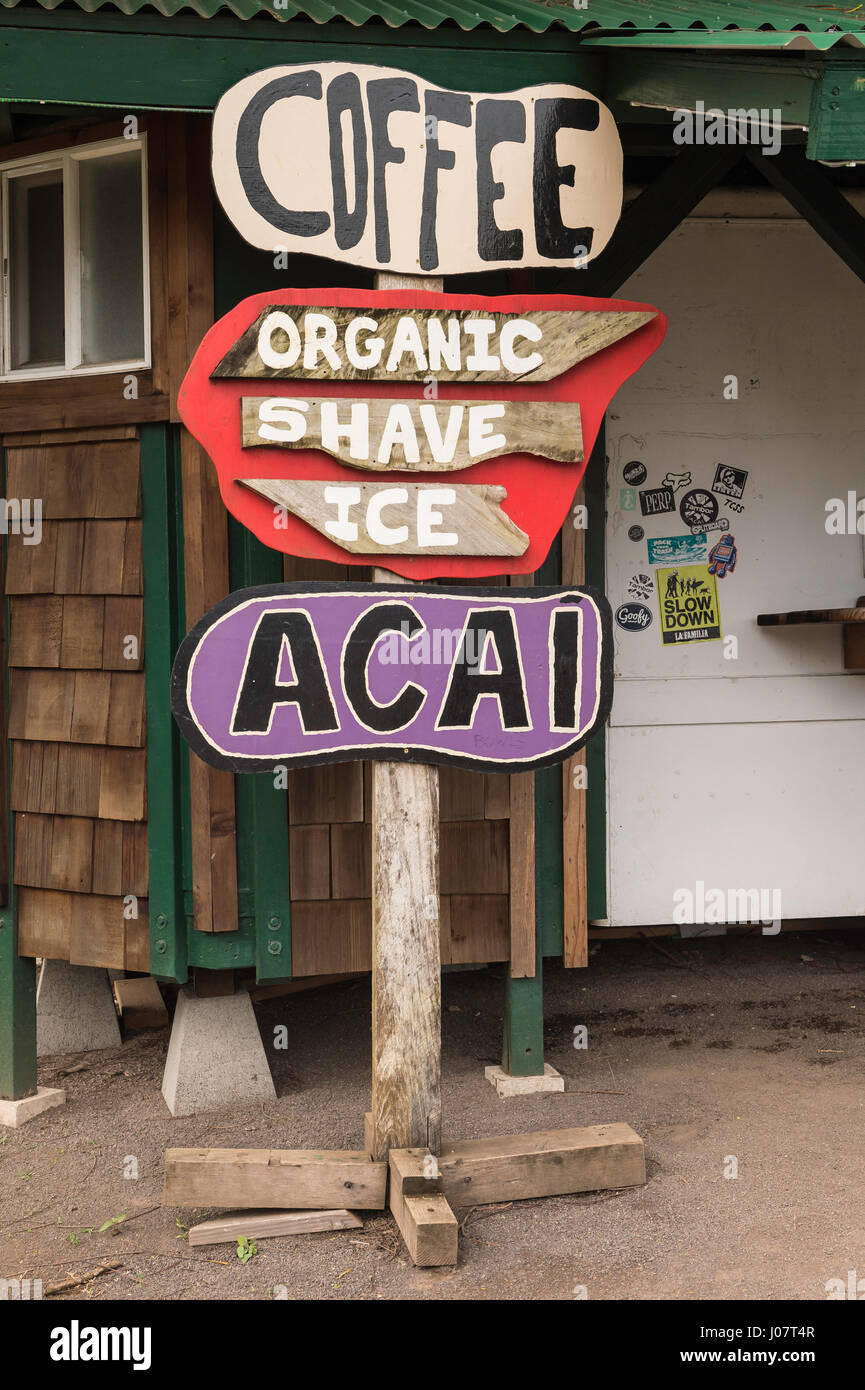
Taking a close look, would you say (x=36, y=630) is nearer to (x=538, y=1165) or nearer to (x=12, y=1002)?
(x=12, y=1002)

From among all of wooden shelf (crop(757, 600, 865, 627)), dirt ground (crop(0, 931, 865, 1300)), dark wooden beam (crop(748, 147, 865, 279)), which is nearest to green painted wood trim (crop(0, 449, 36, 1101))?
dirt ground (crop(0, 931, 865, 1300))

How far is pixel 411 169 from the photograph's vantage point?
11.5ft

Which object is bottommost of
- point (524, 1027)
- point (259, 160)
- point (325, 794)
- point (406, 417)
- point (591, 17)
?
point (524, 1027)

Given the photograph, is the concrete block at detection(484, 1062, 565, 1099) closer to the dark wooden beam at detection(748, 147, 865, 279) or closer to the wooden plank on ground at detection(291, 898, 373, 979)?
the wooden plank on ground at detection(291, 898, 373, 979)

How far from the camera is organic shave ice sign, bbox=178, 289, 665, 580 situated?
3.45m

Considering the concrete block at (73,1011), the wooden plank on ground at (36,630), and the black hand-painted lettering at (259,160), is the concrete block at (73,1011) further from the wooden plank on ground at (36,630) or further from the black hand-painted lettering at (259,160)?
the black hand-painted lettering at (259,160)

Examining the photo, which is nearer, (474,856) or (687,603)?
(474,856)

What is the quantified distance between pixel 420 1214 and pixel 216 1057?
1.49 meters

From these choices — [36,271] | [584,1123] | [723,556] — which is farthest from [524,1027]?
[36,271]

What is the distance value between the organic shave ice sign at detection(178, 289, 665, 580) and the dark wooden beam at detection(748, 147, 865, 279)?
4.44ft

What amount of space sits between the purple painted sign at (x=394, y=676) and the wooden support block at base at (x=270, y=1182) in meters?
1.10

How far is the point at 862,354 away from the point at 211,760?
11.4 feet

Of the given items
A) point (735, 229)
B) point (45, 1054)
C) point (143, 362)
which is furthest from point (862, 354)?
point (45, 1054)

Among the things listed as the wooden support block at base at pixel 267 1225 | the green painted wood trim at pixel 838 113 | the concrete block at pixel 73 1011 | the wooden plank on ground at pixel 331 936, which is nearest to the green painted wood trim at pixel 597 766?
the wooden plank on ground at pixel 331 936
